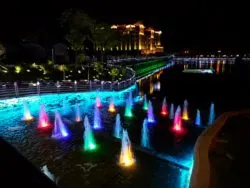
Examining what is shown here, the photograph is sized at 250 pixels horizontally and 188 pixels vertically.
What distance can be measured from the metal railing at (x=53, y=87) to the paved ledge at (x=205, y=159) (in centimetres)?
1502

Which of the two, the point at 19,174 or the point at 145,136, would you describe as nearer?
the point at 19,174

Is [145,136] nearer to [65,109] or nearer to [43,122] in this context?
[43,122]

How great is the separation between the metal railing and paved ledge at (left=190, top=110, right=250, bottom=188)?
49.3 feet

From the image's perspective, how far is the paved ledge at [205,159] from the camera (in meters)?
7.60

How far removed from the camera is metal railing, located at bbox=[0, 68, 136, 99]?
2131 cm

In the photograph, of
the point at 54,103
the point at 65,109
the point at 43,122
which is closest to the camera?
the point at 43,122

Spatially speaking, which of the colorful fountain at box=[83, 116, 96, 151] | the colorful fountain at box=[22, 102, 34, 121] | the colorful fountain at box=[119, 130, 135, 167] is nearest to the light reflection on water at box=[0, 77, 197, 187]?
the colorful fountain at box=[22, 102, 34, 121]

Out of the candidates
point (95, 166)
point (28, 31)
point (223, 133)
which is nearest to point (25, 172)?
point (95, 166)

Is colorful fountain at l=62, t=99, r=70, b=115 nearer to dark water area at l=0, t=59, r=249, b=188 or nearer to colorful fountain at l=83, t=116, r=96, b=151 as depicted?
dark water area at l=0, t=59, r=249, b=188

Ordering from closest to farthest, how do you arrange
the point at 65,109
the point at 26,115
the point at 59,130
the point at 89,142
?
1. the point at 89,142
2. the point at 59,130
3. the point at 26,115
4. the point at 65,109

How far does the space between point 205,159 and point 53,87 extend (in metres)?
18.0

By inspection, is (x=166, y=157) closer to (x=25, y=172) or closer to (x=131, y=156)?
(x=131, y=156)

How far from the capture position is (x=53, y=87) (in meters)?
24.0

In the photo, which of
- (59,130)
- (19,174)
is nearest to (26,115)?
(59,130)
